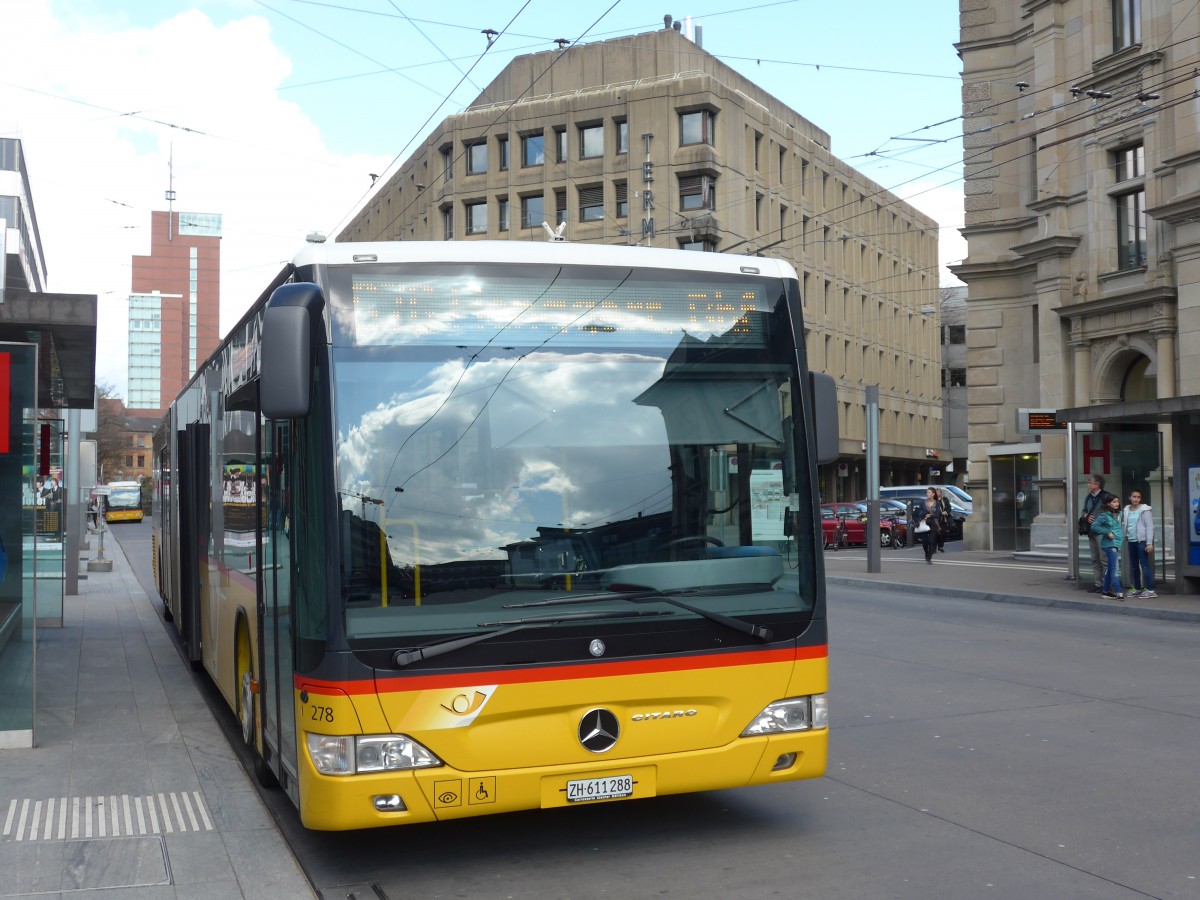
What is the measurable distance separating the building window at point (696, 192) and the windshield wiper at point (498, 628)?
5161cm

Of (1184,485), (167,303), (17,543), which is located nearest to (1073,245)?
(1184,485)

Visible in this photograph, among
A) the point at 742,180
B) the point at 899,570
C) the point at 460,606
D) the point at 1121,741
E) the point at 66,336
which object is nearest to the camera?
the point at 460,606

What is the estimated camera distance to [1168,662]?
43.1ft

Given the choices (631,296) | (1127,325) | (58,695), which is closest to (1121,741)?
(631,296)

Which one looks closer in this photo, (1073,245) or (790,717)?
(790,717)

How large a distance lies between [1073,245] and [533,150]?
32047 millimetres

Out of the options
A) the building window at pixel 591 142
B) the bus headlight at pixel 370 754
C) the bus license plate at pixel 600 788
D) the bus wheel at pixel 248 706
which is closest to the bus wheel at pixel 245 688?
the bus wheel at pixel 248 706

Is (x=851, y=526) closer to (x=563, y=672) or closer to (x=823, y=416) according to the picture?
(x=823, y=416)

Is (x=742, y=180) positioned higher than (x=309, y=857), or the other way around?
(x=742, y=180)

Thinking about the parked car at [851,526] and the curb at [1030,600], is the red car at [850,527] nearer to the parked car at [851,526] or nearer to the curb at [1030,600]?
the parked car at [851,526]

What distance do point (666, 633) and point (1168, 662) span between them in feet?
29.5

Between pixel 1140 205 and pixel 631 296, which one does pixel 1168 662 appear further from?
pixel 1140 205

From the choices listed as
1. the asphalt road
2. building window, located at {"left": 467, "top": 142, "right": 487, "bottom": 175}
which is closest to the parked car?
building window, located at {"left": 467, "top": 142, "right": 487, "bottom": 175}

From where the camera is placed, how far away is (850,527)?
4100 cm
